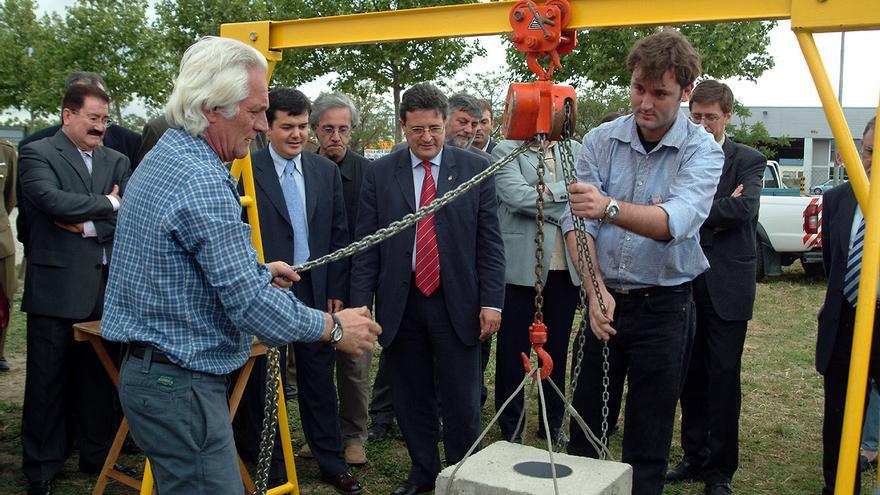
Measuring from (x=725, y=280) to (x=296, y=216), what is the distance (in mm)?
2374

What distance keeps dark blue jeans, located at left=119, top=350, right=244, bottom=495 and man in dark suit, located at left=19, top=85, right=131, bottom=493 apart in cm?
228

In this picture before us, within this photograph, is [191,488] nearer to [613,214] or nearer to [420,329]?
[613,214]

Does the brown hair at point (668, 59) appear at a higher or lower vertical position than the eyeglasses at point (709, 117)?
higher

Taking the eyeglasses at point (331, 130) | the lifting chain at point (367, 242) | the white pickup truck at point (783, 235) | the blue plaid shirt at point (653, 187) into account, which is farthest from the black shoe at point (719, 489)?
the white pickup truck at point (783, 235)

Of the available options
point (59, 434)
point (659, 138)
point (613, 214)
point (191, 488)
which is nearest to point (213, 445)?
point (191, 488)

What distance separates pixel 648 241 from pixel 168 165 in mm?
2004

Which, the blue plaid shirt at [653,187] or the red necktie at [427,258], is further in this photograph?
the red necktie at [427,258]

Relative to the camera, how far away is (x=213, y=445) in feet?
8.98

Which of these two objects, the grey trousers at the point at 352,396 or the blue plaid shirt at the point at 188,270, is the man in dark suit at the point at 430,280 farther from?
the blue plaid shirt at the point at 188,270

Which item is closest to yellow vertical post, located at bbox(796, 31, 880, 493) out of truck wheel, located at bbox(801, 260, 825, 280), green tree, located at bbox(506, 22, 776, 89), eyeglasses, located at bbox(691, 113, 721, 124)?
eyeglasses, located at bbox(691, 113, 721, 124)

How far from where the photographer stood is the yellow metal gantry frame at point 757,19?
9.35 feet

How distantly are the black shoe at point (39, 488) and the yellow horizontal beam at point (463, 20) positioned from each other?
2.63 m

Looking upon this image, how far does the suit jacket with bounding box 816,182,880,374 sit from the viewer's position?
14.3 ft

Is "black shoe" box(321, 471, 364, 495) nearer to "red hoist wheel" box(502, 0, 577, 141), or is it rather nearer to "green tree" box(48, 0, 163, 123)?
"red hoist wheel" box(502, 0, 577, 141)
